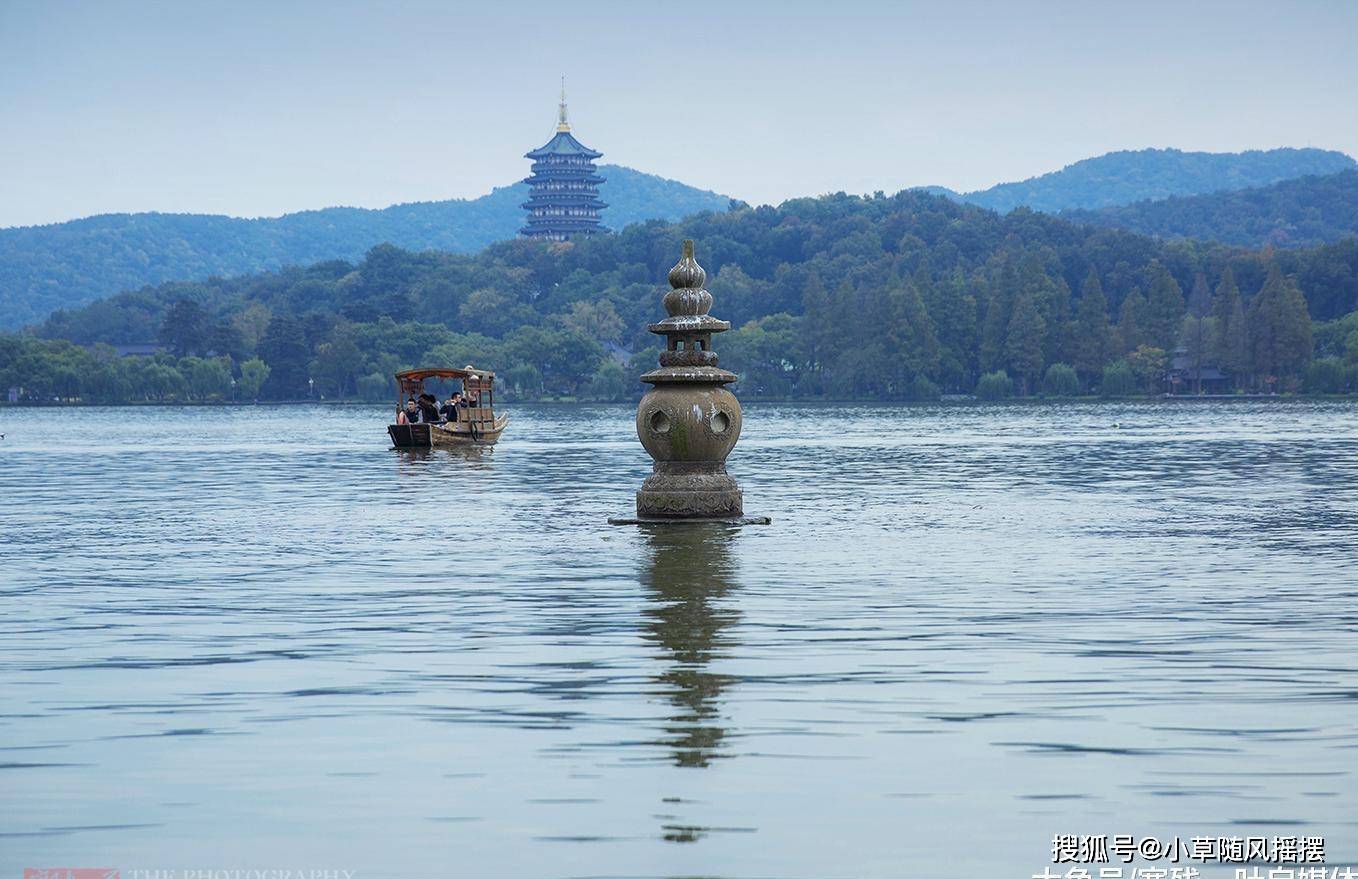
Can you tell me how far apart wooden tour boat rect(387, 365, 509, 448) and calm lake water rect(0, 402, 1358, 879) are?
101 ft

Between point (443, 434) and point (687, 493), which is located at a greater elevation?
point (687, 493)

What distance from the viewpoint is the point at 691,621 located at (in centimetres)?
1486

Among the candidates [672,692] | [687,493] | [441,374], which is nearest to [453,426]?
[441,374]

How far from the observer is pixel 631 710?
1077cm

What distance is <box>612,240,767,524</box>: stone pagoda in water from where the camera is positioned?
935 inches

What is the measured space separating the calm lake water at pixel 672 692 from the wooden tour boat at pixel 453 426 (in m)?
30.9

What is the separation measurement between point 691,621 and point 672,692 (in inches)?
138

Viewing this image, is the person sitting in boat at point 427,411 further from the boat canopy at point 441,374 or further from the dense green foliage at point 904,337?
the dense green foliage at point 904,337

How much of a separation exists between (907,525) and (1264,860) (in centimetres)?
1842

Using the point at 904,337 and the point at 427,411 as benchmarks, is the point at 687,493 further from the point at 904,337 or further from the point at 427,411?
the point at 904,337

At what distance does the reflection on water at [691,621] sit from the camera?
10.1m

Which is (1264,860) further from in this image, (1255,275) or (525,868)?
(1255,275)

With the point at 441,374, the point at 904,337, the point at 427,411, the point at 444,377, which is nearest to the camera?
the point at 427,411

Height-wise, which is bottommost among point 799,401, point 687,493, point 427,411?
point 799,401
